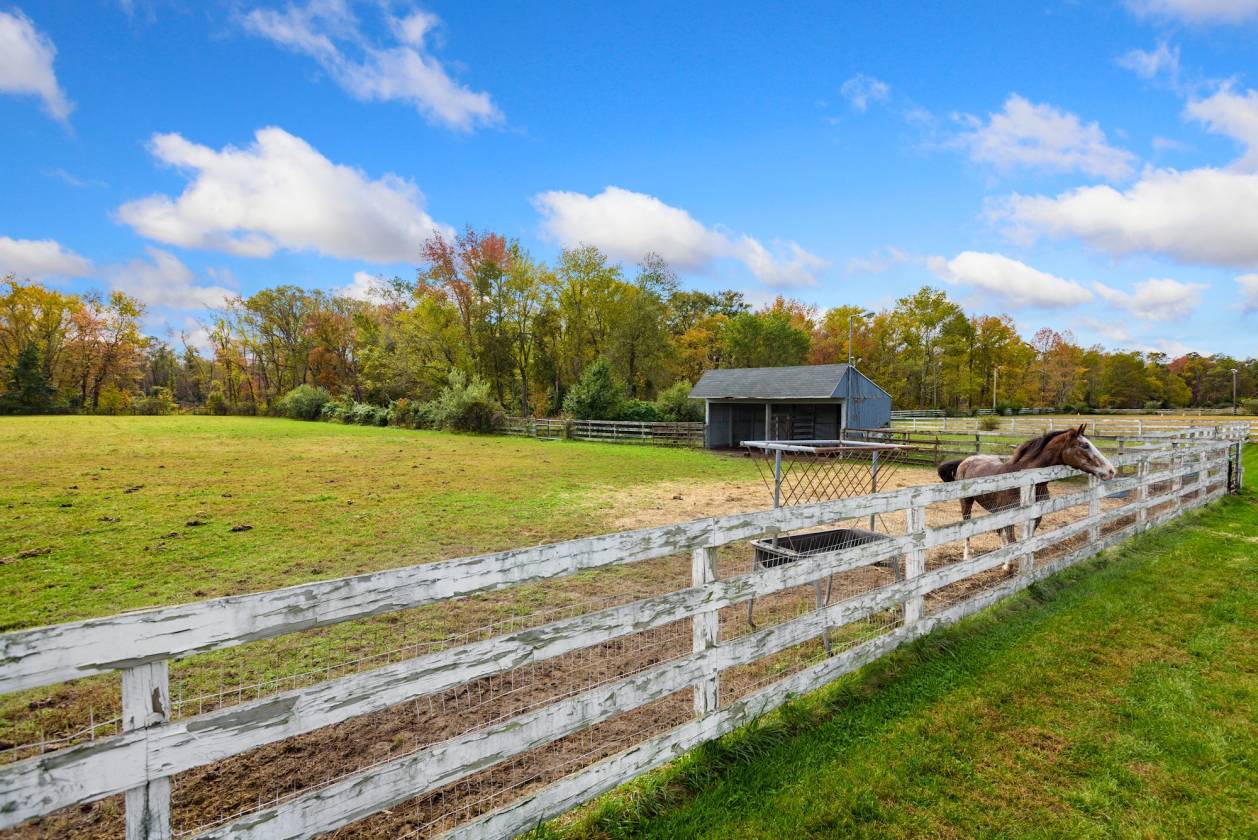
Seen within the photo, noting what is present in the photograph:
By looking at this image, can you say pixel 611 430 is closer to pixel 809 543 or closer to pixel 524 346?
pixel 524 346

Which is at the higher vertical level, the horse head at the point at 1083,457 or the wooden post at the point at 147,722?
the horse head at the point at 1083,457

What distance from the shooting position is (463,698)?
395cm

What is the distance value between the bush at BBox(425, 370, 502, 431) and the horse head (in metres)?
28.8

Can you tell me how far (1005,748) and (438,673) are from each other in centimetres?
316

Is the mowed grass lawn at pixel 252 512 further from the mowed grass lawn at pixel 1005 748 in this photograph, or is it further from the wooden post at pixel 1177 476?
the wooden post at pixel 1177 476

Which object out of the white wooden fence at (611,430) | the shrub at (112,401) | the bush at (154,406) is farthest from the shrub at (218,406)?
the white wooden fence at (611,430)

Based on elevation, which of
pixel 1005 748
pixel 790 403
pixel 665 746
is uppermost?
pixel 790 403

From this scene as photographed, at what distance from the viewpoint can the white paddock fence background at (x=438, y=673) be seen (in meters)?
1.46

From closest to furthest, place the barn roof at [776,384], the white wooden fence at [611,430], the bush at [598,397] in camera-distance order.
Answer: the barn roof at [776,384] < the white wooden fence at [611,430] < the bush at [598,397]

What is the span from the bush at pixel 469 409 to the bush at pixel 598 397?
5.03 metres

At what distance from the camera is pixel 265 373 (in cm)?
5850

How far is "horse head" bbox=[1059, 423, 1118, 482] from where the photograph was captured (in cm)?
608

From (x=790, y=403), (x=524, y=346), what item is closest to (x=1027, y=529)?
(x=790, y=403)

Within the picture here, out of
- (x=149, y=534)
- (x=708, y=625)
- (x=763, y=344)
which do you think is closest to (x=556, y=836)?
(x=708, y=625)
